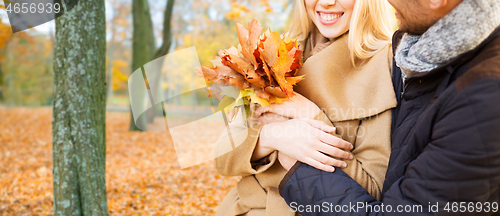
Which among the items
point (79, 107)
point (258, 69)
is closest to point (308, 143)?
point (258, 69)

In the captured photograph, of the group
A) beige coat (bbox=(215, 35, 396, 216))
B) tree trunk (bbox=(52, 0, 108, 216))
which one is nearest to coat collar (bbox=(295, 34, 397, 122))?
beige coat (bbox=(215, 35, 396, 216))

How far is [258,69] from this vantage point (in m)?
1.50

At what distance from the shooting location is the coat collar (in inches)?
60.7

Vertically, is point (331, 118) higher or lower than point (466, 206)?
lower

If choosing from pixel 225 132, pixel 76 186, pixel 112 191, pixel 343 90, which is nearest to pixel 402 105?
pixel 343 90

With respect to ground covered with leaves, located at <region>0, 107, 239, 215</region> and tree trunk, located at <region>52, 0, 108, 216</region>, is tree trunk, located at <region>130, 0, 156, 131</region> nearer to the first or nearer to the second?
ground covered with leaves, located at <region>0, 107, 239, 215</region>

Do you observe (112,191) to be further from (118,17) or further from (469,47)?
(118,17)

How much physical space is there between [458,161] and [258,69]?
866 millimetres

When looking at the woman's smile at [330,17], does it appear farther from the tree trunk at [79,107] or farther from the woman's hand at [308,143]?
the tree trunk at [79,107]

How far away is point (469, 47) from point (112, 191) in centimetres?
543

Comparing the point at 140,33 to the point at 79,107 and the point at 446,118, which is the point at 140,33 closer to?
the point at 79,107

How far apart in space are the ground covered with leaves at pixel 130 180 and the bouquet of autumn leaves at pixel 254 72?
3526mm

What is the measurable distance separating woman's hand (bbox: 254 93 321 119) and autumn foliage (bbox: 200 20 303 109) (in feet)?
0.23

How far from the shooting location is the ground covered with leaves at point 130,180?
4.70 metres
